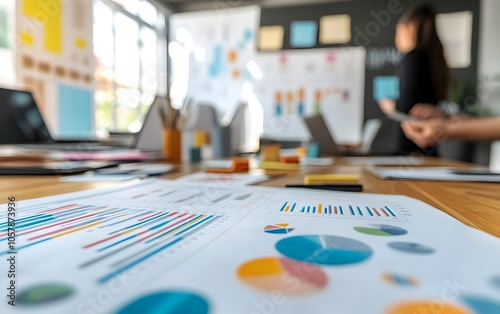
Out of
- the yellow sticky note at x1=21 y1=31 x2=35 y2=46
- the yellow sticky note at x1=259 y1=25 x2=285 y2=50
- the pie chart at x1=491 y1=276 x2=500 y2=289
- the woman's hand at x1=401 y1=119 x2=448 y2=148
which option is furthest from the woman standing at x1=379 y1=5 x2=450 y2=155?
the yellow sticky note at x1=259 y1=25 x2=285 y2=50

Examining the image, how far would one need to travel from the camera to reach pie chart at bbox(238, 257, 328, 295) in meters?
0.19

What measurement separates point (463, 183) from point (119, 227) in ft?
2.10

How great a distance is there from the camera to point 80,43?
8.80 feet

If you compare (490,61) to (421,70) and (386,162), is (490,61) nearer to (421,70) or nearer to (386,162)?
(421,70)

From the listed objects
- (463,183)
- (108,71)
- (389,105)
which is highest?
(108,71)

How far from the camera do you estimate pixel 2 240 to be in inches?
10.8

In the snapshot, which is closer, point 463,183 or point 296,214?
Answer: point 296,214

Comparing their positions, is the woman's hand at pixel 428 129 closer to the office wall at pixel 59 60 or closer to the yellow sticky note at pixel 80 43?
the office wall at pixel 59 60

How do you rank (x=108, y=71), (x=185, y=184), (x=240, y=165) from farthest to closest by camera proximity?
(x=108, y=71), (x=240, y=165), (x=185, y=184)

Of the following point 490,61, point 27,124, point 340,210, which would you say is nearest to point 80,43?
point 27,124

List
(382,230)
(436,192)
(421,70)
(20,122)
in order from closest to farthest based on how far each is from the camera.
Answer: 1. (382,230)
2. (436,192)
3. (20,122)
4. (421,70)

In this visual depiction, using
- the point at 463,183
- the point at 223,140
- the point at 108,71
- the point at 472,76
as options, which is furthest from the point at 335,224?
the point at 472,76

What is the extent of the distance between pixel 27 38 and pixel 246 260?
8.06ft

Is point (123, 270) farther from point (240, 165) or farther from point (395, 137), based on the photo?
point (395, 137)
